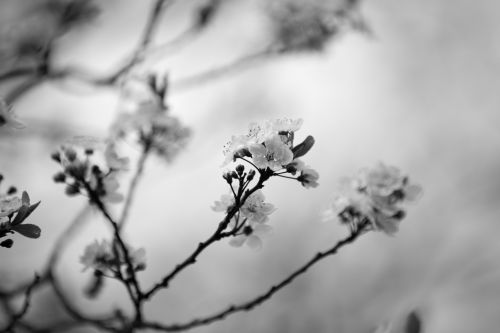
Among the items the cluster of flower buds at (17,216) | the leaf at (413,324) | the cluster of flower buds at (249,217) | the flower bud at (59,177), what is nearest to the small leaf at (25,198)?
the cluster of flower buds at (17,216)

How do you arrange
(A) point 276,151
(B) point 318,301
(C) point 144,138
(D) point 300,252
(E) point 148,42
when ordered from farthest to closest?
(D) point 300,252
(B) point 318,301
(E) point 148,42
(C) point 144,138
(A) point 276,151

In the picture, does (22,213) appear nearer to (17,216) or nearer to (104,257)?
(17,216)

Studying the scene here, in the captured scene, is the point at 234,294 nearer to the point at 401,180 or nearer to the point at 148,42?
the point at 148,42

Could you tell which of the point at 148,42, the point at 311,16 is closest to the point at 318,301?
the point at 311,16

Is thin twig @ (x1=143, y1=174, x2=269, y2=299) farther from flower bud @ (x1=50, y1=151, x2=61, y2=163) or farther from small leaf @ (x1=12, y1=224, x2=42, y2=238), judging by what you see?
flower bud @ (x1=50, y1=151, x2=61, y2=163)

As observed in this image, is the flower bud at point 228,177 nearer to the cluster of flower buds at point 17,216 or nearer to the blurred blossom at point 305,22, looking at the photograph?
the cluster of flower buds at point 17,216

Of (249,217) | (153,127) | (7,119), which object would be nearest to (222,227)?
(249,217)
